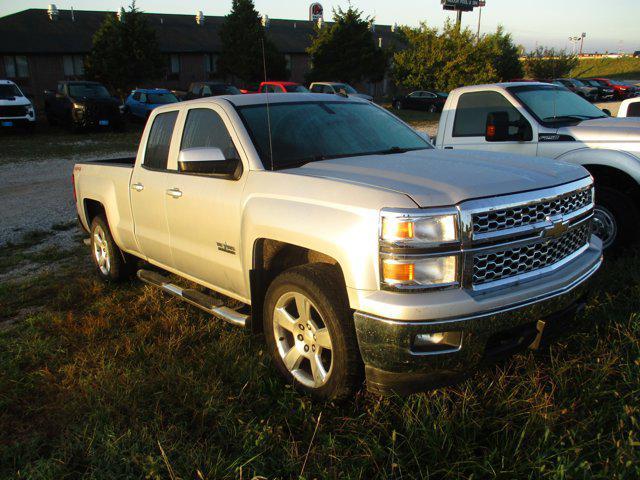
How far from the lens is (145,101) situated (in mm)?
23594

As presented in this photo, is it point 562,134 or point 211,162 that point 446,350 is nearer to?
point 211,162

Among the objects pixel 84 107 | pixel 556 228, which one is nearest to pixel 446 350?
pixel 556 228

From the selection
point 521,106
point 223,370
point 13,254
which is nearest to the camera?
point 223,370

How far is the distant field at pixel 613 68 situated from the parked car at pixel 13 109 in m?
67.8

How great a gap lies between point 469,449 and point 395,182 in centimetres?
137

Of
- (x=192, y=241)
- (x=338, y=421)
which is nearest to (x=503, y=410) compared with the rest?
(x=338, y=421)

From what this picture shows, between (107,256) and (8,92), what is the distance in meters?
18.3

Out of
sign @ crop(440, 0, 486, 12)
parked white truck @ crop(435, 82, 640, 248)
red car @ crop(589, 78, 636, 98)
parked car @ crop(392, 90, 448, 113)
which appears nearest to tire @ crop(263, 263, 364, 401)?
parked white truck @ crop(435, 82, 640, 248)

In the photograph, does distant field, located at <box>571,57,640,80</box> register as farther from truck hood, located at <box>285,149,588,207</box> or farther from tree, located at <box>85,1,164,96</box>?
truck hood, located at <box>285,149,588,207</box>

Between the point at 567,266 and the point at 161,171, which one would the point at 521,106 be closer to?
the point at 567,266

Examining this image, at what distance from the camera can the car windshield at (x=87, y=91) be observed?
21.5 meters

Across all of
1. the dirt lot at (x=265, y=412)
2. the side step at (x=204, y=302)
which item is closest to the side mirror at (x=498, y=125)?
the dirt lot at (x=265, y=412)

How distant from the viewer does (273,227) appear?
3301 millimetres

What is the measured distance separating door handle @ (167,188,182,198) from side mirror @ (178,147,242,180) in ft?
1.25
